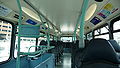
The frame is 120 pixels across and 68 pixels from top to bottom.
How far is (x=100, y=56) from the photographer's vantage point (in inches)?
45.7

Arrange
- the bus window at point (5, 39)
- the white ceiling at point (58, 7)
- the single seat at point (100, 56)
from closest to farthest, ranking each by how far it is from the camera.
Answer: the single seat at point (100, 56) < the white ceiling at point (58, 7) < the bus window at point (5, 39)

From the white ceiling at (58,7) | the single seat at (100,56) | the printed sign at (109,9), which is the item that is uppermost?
the printed sign at (109,9)

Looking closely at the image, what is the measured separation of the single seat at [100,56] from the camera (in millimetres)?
1133

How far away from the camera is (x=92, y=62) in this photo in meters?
1.18

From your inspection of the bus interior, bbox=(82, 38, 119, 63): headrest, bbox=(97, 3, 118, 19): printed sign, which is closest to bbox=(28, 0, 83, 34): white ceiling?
the bus interior

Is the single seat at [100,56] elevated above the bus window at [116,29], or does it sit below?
below

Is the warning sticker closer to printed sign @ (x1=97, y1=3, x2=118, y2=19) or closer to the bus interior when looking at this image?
the bus interior

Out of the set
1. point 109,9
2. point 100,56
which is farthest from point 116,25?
point 100,56

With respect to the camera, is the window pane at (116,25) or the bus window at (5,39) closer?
the bus window at (5,39)

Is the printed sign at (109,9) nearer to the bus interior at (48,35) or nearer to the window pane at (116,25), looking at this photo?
the bus interior at (48,35)

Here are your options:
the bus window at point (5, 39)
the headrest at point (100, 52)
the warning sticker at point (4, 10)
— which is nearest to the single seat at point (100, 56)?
the headrest at point (100, 52)

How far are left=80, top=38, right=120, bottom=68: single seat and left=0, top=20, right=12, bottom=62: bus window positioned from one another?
2.21 meters

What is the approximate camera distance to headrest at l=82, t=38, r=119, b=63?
3.72ft

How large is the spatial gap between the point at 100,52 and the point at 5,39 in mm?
2459
